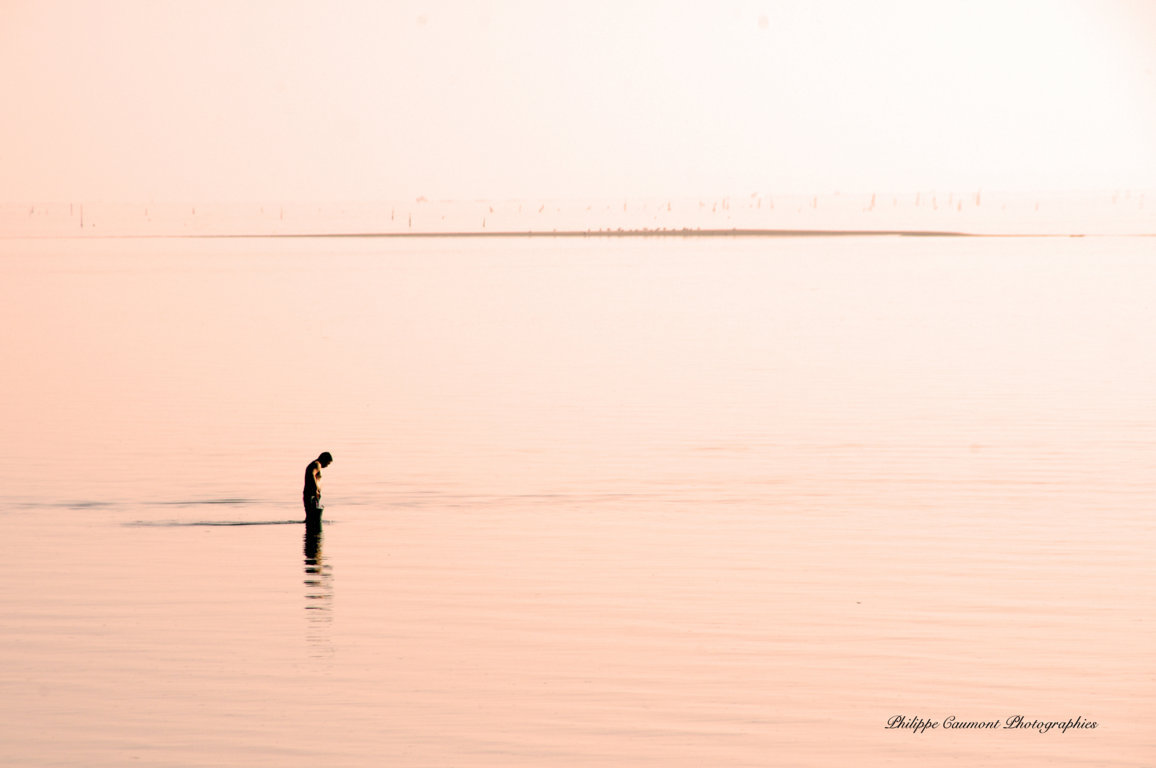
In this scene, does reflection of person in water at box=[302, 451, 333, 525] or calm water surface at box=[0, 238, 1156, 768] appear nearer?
calm water surface at box=[0, 238, 1156, 768]

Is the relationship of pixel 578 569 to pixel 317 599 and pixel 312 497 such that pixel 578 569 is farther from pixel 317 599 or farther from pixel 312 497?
pixel 312 497

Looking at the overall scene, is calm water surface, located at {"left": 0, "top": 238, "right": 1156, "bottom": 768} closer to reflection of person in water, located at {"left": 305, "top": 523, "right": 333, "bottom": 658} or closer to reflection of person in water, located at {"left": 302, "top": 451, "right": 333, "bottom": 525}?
reflection of person in water, located at {"left": 305, "top": 523, "right": 333, "bottom": 658}

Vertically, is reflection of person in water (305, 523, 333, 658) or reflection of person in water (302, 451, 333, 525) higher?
reflection of person in water (302, 451, 333, 525)

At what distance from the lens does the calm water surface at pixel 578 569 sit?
23484mm

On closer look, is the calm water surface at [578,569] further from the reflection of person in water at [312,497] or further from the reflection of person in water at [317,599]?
the reflection of person in water at [312,497]

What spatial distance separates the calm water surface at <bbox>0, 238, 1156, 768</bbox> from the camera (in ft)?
77.0

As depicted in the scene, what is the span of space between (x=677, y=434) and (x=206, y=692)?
33.1 meters

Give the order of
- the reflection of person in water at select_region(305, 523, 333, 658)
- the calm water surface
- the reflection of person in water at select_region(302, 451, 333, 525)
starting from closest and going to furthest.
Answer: the calm water surface, the reflection of person in water at select_region(305, 523, 333, 658), the reflection of person in water at select_region(302, 451, 333, 525)

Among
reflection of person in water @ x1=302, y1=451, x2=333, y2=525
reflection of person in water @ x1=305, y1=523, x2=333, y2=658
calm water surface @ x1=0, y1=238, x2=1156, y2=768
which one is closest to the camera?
calm water surface @ x1=0, y1=238, x2=1156, y2=768

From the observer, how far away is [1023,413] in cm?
6381

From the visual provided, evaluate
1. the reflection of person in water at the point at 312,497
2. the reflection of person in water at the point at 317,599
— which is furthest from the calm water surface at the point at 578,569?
the reflection of person in water at the point at 312,497

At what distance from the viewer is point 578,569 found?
111 feet

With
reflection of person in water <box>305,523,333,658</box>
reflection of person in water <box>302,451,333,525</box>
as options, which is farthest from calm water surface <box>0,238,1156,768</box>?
reflection of person in water <box>302,451,333,525</box>

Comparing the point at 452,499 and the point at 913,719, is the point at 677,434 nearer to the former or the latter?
the point at 452,499
